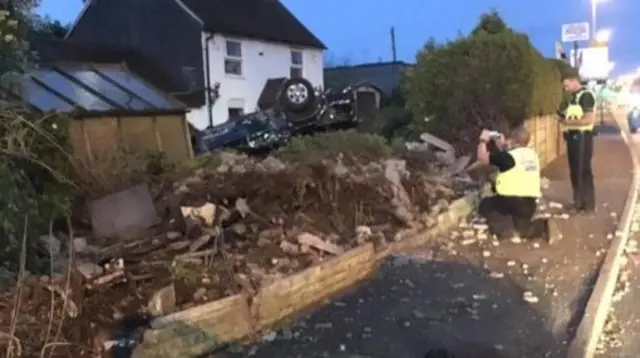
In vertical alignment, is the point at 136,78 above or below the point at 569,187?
above

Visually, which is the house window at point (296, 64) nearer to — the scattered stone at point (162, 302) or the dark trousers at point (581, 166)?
the dark trousers at point (581, 166)

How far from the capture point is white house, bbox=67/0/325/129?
3041cm

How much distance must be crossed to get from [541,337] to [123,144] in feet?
26.6

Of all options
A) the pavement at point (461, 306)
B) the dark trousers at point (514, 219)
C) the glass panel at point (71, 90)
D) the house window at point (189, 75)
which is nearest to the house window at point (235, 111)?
the house window at point (189, 75)

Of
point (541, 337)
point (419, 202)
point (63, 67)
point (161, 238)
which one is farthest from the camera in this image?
point (63, 67)

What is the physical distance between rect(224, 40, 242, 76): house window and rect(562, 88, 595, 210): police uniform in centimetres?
2041

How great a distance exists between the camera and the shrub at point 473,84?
15.7 metres

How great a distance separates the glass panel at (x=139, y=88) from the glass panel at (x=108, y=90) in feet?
1.06

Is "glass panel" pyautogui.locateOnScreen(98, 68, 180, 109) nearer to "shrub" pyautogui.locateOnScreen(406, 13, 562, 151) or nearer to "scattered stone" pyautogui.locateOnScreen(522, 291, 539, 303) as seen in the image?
"shrub" pyautogui.locateOnScreen(406, 13, 562, 151)

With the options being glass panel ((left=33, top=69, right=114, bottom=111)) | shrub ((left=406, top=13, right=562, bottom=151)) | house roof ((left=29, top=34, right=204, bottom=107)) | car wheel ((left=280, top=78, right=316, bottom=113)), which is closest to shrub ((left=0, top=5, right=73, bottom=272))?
glass panel ((left=33, top=69, right=114, bottom=111))

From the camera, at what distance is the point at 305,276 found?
7.41m

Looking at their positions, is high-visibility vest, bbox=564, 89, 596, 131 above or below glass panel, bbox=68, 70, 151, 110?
below

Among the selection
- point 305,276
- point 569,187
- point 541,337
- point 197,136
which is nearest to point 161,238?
point 305,276

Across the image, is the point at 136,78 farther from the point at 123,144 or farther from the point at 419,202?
the point at 419,202
